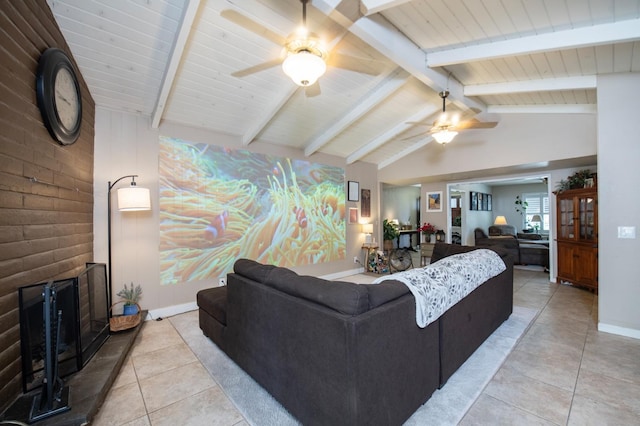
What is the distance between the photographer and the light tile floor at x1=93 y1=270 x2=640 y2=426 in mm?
1741

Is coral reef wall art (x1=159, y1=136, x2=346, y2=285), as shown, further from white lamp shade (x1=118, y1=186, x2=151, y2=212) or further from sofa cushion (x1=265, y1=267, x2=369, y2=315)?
sofa cushion (x1=265, y1=267, x2=369, y2=315)

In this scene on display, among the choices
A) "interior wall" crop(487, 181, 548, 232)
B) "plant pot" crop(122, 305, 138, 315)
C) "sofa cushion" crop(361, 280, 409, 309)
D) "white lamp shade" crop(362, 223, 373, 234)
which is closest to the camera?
"sofa cushion" crop(361, 280, 409, 309)

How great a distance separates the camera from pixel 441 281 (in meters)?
1.92

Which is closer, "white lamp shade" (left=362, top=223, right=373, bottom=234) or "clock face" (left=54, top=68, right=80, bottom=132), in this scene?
"clock face" (left=54, top=68, right=80, bottom=132)

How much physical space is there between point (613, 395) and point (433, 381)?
4.36ft

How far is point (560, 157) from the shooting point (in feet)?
14.5

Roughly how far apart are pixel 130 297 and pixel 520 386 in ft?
12.7

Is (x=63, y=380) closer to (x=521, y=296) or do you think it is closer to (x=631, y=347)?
(x=631, y=347)

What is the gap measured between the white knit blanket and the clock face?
2.87 metres

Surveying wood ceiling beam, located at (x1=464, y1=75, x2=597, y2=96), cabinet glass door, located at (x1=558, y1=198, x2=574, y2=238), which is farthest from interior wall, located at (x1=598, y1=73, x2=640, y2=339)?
cabinet glass door, located at (x1=558, y1=198, x2=574, y2=238)

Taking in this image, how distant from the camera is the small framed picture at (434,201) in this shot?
22.8 feet

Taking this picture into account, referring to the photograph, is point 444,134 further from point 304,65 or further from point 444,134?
point 304,65

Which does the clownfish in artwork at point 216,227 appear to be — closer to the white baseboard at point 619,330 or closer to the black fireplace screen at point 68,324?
the black fireplace screen at point 68,324

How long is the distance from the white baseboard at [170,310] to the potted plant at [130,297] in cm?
28
